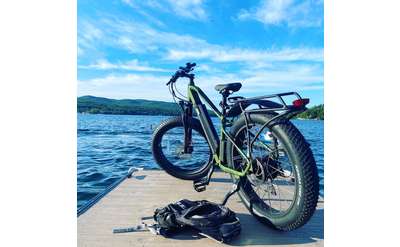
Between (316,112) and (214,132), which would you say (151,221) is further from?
(316,112)

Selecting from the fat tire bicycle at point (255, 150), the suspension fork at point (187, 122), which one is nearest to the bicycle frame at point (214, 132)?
the fat tire bicycle at point (255, 150)

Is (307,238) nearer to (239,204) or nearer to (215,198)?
(239,204)

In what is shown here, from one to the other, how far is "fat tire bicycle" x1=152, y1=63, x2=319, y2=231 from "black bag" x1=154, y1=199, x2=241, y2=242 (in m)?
0.28

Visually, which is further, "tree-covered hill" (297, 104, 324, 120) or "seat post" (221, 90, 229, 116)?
"seat post" (221, 90, 229, 116)

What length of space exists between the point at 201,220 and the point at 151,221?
499 millimetres

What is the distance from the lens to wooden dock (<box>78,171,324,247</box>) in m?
1.70

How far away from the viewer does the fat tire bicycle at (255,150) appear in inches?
64.2

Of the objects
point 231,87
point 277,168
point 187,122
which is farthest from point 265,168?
point 187,122

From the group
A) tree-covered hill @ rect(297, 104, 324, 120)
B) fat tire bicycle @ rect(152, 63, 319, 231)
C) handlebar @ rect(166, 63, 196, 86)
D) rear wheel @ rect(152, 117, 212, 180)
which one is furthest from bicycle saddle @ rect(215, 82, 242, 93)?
rear wheel @ rect(152, 117, 212, 180)

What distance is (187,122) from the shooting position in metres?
3.12

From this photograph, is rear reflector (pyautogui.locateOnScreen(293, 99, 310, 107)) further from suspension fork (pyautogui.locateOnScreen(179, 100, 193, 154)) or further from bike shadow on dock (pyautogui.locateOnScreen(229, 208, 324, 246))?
suspension fork (pyautogui.locateOnScreen(179, 100, 193, 154))

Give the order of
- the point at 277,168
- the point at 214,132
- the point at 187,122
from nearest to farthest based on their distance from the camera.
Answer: the point at 277,168 → the point at 214,132 → the point at 187,122
